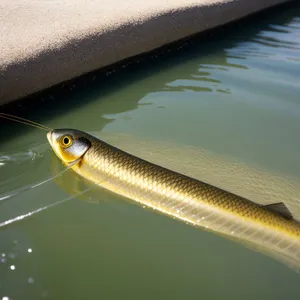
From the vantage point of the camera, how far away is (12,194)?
9.85 feet

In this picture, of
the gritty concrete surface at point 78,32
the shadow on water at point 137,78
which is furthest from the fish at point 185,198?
the gritty concrete surface at point 78,32

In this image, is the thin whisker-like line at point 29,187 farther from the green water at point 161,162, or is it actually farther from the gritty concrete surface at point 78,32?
the gritty concrete surface at point 78,32

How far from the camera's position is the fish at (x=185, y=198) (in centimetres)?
252

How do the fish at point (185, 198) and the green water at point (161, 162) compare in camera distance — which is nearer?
the green water at point (161, 162)

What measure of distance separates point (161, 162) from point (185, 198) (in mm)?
858

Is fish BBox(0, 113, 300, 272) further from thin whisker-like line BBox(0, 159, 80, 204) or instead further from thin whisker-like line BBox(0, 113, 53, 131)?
thin whisker-like line BBox(0, 113, 53, 131)

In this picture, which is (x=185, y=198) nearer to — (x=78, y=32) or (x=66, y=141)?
(x=66, y=141)

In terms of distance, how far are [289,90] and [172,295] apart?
3284mm

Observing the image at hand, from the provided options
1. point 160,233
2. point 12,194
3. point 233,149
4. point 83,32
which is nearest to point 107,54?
point 83,32

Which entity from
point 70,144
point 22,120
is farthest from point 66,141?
point 22,120

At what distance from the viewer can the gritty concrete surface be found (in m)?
4.18

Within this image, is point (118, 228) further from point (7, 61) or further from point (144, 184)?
point (7, 61)

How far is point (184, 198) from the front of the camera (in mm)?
2705

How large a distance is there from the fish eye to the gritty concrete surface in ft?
3.91
